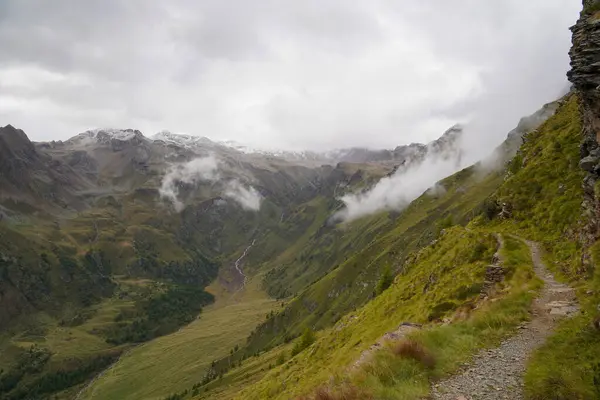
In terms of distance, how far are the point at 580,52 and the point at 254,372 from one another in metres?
189

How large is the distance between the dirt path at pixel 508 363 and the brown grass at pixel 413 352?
1225 millimetres

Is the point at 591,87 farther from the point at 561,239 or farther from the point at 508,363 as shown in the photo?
the point at 508,363

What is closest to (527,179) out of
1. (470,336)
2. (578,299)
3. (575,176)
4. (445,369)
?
(575,176)

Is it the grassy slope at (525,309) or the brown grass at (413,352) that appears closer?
the grassy slope at (525,309)

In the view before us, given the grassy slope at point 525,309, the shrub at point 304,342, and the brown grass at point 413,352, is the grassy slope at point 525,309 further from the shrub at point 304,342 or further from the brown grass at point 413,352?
the shrub at point 304,342

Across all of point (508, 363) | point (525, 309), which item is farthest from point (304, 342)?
point (508, 363)

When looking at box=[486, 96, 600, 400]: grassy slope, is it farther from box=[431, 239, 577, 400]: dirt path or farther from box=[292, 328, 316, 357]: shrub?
box=[292, 328, 316, 357]: shrub

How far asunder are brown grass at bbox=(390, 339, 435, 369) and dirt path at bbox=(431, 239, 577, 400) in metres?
1.23

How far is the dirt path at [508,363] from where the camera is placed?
17.2m

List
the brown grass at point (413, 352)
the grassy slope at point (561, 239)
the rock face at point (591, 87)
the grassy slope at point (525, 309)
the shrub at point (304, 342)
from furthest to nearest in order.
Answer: the shrub at point (304, 342) → the rock face at point (591, 87) → the brown grass at point (413, 352) → the grassy slope at point (525, 309) → the grassy slope at point (561, 239)

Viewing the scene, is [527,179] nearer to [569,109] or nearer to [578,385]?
[569,109]

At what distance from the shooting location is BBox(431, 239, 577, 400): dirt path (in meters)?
17.2

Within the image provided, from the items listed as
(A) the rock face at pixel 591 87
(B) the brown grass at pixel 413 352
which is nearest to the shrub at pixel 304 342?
(A) the rock face at pixel 591 87

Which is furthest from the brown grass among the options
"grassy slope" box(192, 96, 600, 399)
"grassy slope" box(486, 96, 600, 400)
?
"grassy slope" box(486, 96, 600, 400)
